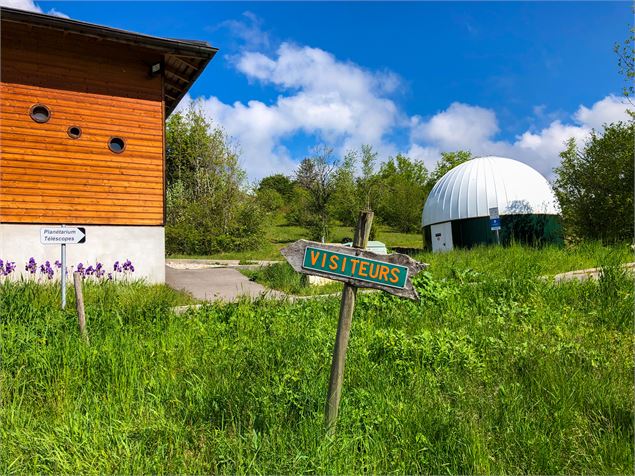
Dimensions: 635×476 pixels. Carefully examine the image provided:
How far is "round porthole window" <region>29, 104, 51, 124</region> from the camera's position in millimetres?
10094

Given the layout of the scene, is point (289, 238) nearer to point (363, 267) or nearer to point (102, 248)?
point (102, 248)

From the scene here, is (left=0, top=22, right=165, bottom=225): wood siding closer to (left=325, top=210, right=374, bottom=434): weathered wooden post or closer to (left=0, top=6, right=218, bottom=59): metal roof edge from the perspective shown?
(left=0, top=6, right=218, bottom=59): metal roof edge

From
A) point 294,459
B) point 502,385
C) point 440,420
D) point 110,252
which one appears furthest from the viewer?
point 110,252


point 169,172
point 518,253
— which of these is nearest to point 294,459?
point 518,253

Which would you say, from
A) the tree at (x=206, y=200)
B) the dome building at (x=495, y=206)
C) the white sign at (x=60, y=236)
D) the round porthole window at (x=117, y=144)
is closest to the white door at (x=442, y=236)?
the dome building at (x=495, y=206)

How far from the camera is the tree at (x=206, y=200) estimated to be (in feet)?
80.7

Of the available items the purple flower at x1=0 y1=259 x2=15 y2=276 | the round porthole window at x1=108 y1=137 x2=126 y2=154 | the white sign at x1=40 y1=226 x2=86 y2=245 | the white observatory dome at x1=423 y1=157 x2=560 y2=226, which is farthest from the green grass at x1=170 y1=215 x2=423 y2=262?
the white sign at x1=40 y1=226 x2=86 y2=245

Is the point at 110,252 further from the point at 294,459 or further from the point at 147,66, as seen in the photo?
the point at 294,459

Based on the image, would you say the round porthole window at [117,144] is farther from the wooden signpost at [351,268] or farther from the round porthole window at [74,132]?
the wooden signpost at [351,268]

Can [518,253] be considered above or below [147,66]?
below

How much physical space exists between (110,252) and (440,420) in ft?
33.2

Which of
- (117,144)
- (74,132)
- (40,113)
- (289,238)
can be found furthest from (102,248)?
(289,238)

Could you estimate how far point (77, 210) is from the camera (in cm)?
1034

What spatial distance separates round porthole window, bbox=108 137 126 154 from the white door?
1692 cm
